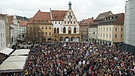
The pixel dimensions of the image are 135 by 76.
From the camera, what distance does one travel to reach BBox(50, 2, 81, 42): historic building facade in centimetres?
6681

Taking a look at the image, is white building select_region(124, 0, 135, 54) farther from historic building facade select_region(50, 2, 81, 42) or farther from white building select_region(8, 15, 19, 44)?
white building select_region(8, 15, 19, 44)

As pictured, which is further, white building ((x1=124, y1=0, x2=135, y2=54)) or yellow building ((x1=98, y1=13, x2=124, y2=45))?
yellow building ((x1=98, y1=13, x2=124, y2=45))

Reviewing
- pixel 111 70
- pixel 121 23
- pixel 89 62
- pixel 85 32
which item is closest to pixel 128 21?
pixel 121 23

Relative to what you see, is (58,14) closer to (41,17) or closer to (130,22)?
(41,17)

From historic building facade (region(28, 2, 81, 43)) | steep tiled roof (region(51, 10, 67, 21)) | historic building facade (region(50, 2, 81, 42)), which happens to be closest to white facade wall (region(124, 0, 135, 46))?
historic building facade (region(50, 2, 81, 42))

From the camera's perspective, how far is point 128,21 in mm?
40719

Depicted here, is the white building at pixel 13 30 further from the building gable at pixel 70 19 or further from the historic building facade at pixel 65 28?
the building gable at pixel 70 19

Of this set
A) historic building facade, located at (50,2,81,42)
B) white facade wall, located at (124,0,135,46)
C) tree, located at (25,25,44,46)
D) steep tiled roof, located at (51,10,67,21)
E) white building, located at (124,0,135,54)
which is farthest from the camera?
steep tiled roof, located at (51,10,67,21)

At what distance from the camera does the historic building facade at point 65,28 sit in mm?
66812

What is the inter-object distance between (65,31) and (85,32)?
29.9 metres

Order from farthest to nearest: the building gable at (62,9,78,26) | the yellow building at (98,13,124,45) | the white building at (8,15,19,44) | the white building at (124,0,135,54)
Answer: the building gable at (62,9,78,26), the white building at (8,15,19,44), the yellow building at (98,13,124,45), the white building at (124,0,135,54)

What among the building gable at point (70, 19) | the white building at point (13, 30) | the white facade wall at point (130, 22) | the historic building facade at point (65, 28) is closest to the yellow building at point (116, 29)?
the white facade wall at point (130, 22)

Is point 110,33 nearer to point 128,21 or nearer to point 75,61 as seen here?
point 128,21

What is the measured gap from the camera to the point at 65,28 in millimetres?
67188
